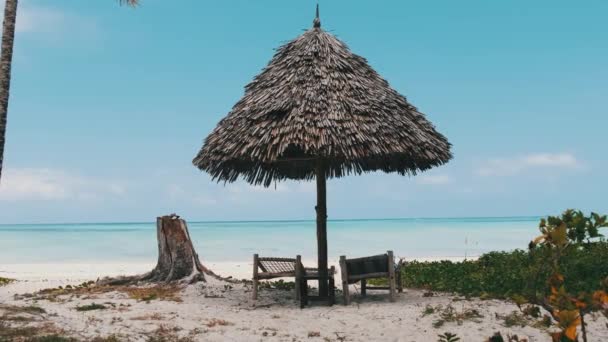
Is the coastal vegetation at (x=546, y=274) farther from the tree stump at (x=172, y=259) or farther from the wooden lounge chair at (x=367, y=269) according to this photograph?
the tree stump at (x=172, y=259)

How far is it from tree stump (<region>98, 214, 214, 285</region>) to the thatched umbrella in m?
3.13

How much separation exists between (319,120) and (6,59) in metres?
5.40

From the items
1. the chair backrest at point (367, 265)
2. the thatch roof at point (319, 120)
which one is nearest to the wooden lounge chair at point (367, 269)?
the chair backrest at point (367, 265)

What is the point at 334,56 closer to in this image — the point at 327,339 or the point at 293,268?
the point at 293,268

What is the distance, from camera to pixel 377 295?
1289 cm

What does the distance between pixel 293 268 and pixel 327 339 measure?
11.6ft

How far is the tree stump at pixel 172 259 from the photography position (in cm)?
1526

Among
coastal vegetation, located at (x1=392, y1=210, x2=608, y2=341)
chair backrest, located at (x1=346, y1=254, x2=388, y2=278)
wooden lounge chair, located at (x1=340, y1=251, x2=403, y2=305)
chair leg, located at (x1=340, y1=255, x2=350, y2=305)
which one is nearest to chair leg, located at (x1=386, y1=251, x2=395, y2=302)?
wooden lounge chair, located at (x1=340, y1=251, x2=403, y2=305)

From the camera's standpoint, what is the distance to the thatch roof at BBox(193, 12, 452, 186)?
10766mm

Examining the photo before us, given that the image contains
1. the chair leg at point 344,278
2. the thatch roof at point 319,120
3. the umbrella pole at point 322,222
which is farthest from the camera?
the umbrella pole at point 322,222

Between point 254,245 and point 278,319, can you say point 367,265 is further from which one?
point 254,245

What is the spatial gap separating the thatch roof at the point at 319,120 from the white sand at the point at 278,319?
8.31ft

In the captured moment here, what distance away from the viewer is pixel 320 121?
10.8m

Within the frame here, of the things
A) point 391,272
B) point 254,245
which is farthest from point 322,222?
point 254,245
